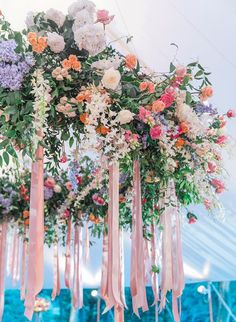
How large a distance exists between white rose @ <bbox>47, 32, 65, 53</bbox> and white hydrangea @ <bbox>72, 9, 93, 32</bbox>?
115 mm

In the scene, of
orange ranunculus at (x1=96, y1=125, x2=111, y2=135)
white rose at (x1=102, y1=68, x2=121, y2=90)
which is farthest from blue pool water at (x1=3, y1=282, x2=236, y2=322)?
white rose at (x1=102, y1=68, x2=121, y2=90)

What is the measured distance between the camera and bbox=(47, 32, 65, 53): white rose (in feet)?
7.89

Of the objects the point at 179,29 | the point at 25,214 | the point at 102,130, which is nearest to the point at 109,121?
the point at 102,130

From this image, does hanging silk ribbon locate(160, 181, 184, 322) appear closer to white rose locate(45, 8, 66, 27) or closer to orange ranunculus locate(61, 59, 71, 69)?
orange ranunculus locate(61, 59, 71, 69)

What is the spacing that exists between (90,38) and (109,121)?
15.9 inches

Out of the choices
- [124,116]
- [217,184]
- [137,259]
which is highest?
[124,116]

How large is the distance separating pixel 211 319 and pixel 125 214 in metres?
4.93

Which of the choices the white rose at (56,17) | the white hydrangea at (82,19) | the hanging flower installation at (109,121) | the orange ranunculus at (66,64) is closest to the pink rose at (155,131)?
the hanging flower installation at (109,121)

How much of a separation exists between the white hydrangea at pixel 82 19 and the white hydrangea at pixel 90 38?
0.07 metres

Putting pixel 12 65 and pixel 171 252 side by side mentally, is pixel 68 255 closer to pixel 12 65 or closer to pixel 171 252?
pixel 171 252

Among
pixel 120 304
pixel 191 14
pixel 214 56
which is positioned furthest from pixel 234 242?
pixel 120 304

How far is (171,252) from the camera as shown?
292 cm

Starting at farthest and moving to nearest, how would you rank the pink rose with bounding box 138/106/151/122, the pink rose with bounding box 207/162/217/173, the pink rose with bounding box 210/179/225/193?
1. the pink rose with bounding box 210/179/225/193
2. the pink rose with bounding box 207/162/217/173
3. the pink rose with bounding box 138/106/151/122

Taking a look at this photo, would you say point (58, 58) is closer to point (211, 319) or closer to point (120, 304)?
point (120, 304)
